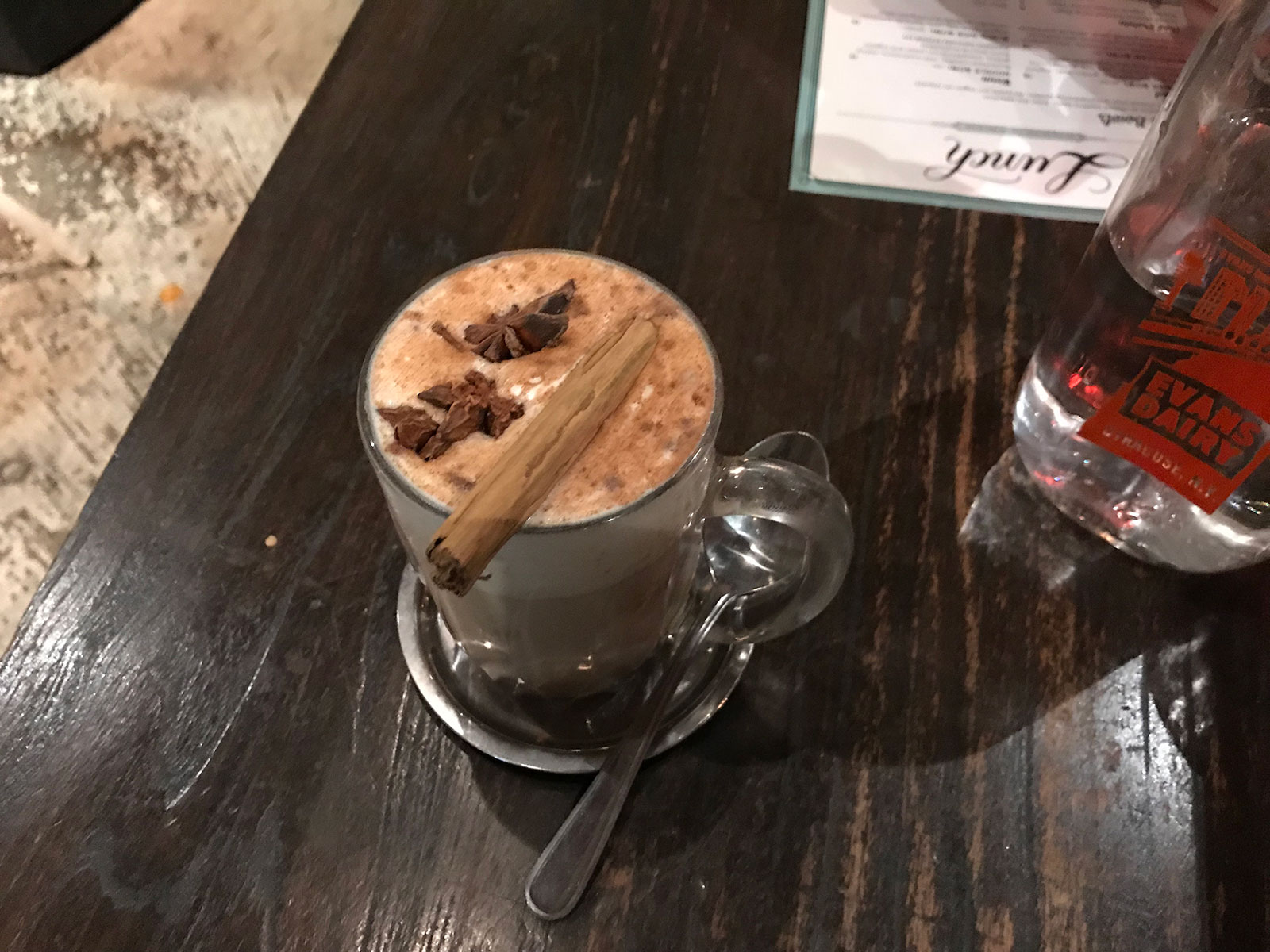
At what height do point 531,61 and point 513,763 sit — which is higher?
point 531,61

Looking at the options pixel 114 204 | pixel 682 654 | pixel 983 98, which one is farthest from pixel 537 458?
pixel 114 204

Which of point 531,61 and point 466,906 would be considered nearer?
point 466,906

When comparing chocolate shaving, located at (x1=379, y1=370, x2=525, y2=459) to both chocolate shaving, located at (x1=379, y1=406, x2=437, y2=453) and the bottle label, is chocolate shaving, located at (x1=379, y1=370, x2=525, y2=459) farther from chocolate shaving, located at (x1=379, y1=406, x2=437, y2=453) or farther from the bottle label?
the bottle label

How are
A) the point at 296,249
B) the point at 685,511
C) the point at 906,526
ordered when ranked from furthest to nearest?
the point at 296,249
the point at 906,526
the point at 685,511

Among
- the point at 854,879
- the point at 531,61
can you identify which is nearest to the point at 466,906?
the point at 854,879

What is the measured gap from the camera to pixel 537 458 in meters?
0.32

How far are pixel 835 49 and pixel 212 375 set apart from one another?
21.3 inches

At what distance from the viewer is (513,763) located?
0.43 metres

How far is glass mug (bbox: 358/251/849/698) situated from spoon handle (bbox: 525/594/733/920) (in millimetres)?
35

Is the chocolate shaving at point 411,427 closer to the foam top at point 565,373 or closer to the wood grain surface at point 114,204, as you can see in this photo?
the foam top at point 565,373

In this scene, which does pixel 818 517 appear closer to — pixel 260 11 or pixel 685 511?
pixel 685 511

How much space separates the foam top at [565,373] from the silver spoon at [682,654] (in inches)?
3.4

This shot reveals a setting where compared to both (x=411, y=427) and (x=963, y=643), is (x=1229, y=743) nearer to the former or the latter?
(x=963, y=643)

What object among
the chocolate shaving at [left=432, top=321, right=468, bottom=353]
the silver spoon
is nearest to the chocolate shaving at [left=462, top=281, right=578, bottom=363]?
the chocolate shaving at [left=432, top=321, right=468, bottom=353]
